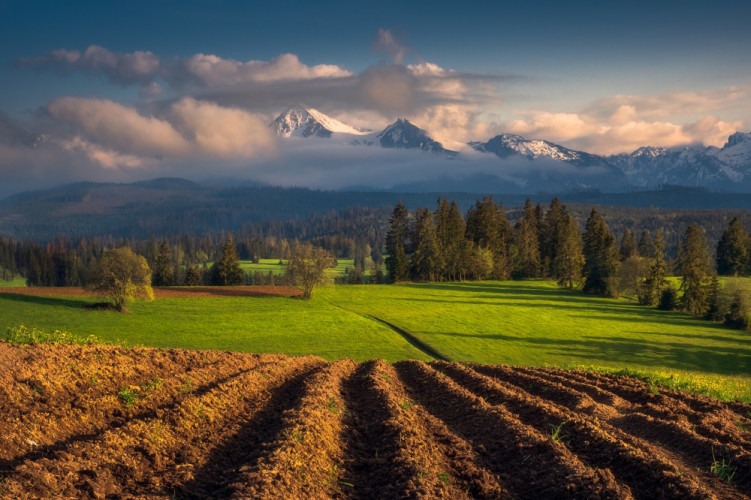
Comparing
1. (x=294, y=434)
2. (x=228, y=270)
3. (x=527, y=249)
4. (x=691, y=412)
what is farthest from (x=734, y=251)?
(x=294, y=434)

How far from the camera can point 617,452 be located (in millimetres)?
11531

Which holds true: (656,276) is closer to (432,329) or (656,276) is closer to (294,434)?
(432,329)

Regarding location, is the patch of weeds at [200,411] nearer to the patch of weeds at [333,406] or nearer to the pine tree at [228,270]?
the patch of weeds at [333,406]

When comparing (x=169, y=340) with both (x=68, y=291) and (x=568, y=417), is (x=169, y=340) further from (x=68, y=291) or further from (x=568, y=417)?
(x=568, y=417)

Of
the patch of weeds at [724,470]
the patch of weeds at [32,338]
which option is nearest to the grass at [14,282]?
the patch of weeds at [32,338]

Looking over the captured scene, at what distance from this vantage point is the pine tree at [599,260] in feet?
320

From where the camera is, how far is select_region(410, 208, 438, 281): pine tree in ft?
365

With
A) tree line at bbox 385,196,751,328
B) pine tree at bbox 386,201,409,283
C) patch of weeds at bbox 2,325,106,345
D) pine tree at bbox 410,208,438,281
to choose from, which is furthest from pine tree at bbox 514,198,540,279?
patch of weeds at bbox 2,325,106,345

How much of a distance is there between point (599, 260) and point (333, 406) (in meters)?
96.5

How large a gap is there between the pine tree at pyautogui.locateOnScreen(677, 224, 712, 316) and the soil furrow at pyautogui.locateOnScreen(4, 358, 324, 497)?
8724 centimetres

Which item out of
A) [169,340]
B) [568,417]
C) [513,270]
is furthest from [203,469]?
[513,270]

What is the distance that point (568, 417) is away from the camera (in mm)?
14430

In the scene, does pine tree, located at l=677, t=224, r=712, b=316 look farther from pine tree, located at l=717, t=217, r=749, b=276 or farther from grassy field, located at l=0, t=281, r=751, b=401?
pine tree, located at l=717, t=217, r=749, b=276

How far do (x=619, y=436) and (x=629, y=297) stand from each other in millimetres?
98256
